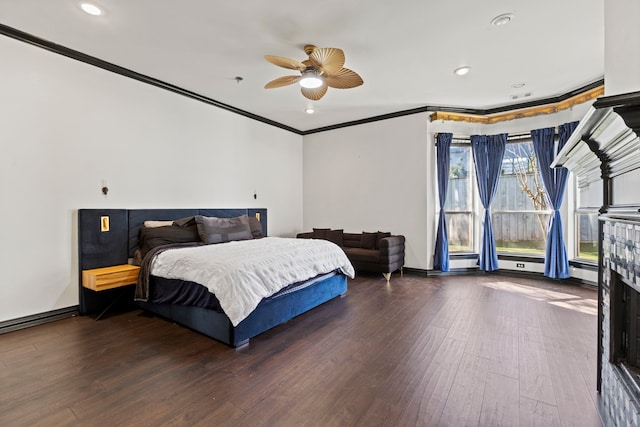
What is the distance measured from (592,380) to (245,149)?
5396mm

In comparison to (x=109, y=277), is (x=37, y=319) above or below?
below

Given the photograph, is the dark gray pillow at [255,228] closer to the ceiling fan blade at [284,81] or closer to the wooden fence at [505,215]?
the ceiling fan blade at [284,81]

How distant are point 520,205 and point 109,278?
6.45 meters

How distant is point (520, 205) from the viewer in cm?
528

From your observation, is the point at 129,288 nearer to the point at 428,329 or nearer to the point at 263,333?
the point at 263,333

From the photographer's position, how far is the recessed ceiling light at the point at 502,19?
274 cm

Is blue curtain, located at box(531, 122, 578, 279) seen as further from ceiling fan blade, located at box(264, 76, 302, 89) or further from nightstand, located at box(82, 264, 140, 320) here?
nightstand, located at box(82, 264, 140, 320)

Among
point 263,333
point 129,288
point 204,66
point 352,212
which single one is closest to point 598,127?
point 263,333

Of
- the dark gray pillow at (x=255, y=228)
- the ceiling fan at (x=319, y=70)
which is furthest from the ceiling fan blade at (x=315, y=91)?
the dark gray pillow at (x=255, y=228)

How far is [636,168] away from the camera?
1291mm

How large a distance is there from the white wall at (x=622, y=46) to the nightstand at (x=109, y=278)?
4366mm

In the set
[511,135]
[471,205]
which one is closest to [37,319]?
[471,205]

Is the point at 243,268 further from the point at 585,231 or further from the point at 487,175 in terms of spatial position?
the point at 585,231

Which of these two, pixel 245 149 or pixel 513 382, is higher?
pixel 245 149
